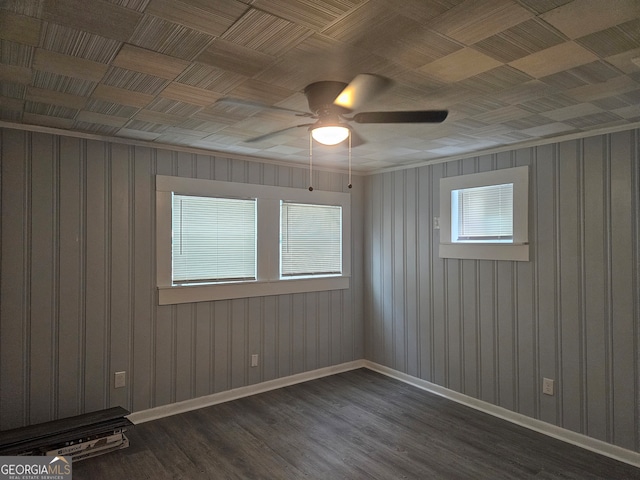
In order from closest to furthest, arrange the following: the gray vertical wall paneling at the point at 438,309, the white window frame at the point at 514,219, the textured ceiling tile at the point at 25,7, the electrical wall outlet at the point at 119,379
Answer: the textured ceiling tile at the point at 25,7 → the electrical wall outlet at the point at 119,379 → the white window frame at the point at 514,219 → the gray vertical wall paneling at the point at 438,309

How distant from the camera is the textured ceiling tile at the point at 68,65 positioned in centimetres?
190

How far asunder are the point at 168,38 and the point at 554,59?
5.75 feet

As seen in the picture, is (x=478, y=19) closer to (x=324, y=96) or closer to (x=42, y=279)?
(x=324, y=96)

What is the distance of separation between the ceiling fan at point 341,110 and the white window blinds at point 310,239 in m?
2.17

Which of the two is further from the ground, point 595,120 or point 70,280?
point 595,120

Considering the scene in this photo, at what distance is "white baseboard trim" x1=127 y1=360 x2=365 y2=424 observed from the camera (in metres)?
3.55

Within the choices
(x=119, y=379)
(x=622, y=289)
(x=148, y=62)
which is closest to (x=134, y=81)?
(x=148, y=62)

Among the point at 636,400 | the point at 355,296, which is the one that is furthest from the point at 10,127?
the point at 636,400

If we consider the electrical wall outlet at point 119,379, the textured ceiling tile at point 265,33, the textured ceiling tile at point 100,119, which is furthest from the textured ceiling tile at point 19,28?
the electrical wall outlet at point 119,379

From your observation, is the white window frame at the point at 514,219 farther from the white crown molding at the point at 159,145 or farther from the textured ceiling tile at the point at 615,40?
the textured ceiling tile at the point at 615,40

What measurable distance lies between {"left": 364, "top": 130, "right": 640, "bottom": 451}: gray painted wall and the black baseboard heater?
2931 millimetres

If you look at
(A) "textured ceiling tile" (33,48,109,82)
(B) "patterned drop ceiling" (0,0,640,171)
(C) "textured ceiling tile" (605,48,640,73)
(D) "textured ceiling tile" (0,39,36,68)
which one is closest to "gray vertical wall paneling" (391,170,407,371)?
(B) "patterned drop ceiling" (0,0,640,171)

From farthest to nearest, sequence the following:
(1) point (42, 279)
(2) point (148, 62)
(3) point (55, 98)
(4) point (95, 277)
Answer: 1. (4) point (95, 277)
2. (1) point (42, 279)
3. (3) point (55, 98)
4. (2) point (148, 62)

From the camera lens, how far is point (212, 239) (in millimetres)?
3932
